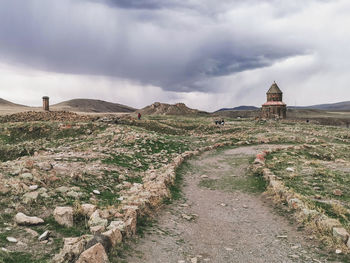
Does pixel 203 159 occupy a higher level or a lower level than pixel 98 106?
lower

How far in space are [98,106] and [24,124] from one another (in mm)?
166488

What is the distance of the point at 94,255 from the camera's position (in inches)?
185

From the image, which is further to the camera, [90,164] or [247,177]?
[247,177]

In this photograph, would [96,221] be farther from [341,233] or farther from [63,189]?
[341,233]

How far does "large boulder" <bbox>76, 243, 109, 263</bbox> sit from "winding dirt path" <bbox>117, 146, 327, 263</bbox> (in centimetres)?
64

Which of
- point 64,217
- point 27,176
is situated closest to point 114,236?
point 64,217

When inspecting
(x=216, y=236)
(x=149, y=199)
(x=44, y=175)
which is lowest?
(x=216, y=236)

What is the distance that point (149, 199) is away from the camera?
27.9ft

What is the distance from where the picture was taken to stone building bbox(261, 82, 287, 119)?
243ft

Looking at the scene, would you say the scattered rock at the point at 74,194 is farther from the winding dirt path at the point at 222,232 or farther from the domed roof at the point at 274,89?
the domed roof at the point at 274,89

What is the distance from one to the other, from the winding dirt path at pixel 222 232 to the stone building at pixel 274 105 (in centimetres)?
6617

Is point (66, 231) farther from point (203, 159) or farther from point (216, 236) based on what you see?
point (203, 159)

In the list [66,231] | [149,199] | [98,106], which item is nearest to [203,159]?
[149,199]

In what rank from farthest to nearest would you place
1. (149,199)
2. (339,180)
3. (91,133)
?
(91,133) → (339,180) → (149,199)
